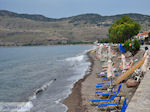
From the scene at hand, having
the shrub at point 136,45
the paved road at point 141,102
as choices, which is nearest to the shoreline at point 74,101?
the paved road at point 141,102

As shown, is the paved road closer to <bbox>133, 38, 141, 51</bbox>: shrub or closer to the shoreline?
the shoreline

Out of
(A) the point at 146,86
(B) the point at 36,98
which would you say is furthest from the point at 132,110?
(B) the point at 36,98

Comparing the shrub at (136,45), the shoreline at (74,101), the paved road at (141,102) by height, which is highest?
the shrub at (136,45)

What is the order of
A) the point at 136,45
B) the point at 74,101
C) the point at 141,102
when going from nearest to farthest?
the point at 141,102 → the point at 74,101 → the point at 136,45

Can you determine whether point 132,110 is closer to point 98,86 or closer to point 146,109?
point 146,109

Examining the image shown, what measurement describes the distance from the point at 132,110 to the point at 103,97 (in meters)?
5.62

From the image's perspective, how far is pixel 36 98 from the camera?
14.2 metres

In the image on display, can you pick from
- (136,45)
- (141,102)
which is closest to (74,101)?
(141,102)

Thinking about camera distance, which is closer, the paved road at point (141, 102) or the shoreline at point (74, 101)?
the paved road at point (141, 102)

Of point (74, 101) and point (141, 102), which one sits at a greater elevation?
point (141, 102)

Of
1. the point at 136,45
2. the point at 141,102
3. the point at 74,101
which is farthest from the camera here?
the point at 136,45

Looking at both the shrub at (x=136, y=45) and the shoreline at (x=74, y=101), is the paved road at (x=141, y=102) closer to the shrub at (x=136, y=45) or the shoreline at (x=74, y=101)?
the shoreline at (x=74, y=101)

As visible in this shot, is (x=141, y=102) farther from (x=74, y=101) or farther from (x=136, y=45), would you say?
(x=136, y=45)

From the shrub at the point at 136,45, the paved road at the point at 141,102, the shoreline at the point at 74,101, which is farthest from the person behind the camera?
the shrub at the point at 136,45
